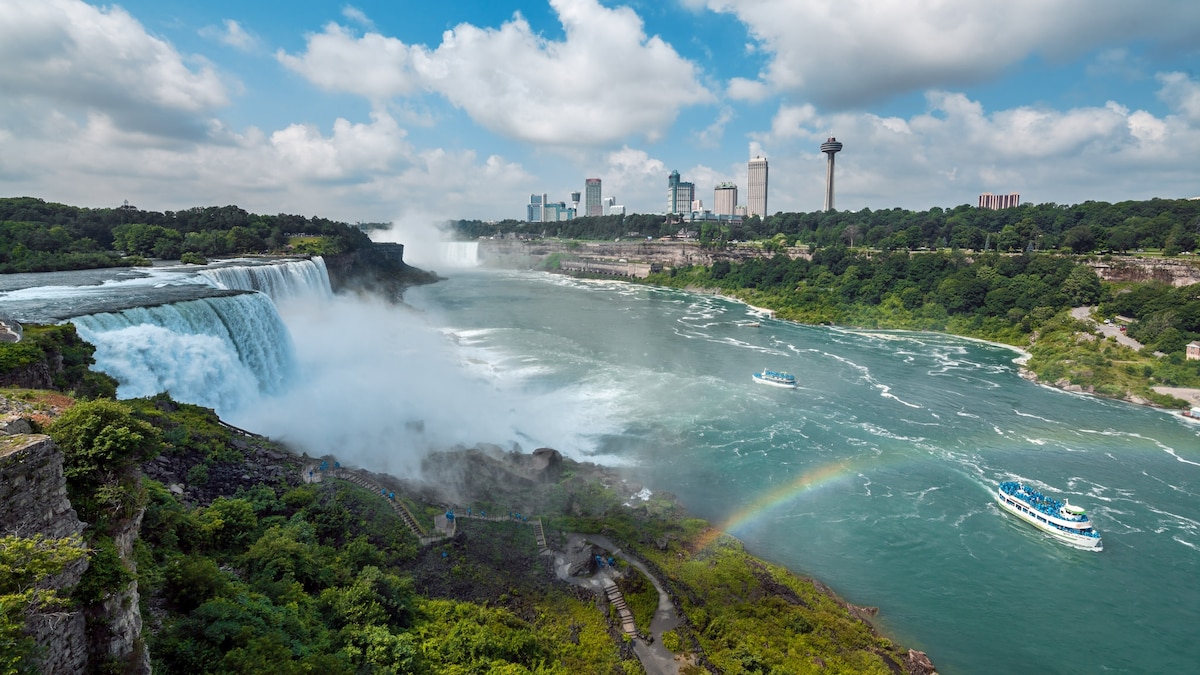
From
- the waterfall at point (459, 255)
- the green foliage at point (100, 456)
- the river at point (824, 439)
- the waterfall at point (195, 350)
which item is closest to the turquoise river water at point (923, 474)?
the river at point (824, 439)

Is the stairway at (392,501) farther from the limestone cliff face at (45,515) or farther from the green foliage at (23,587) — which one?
the green foliage at (23,587)

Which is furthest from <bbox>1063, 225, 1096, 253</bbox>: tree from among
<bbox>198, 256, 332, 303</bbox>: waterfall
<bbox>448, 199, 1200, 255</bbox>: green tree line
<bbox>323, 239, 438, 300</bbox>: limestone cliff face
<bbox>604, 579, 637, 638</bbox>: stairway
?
<bbox>198, 256, 332, 303</bbox>: waterfall

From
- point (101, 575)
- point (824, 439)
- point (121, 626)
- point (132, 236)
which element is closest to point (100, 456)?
point (101, 575)

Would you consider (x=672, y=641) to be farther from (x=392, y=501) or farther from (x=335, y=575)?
(x=392, y=501)

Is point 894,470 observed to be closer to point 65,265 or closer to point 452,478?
point 452,478

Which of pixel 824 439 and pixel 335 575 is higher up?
pixel 335 575
